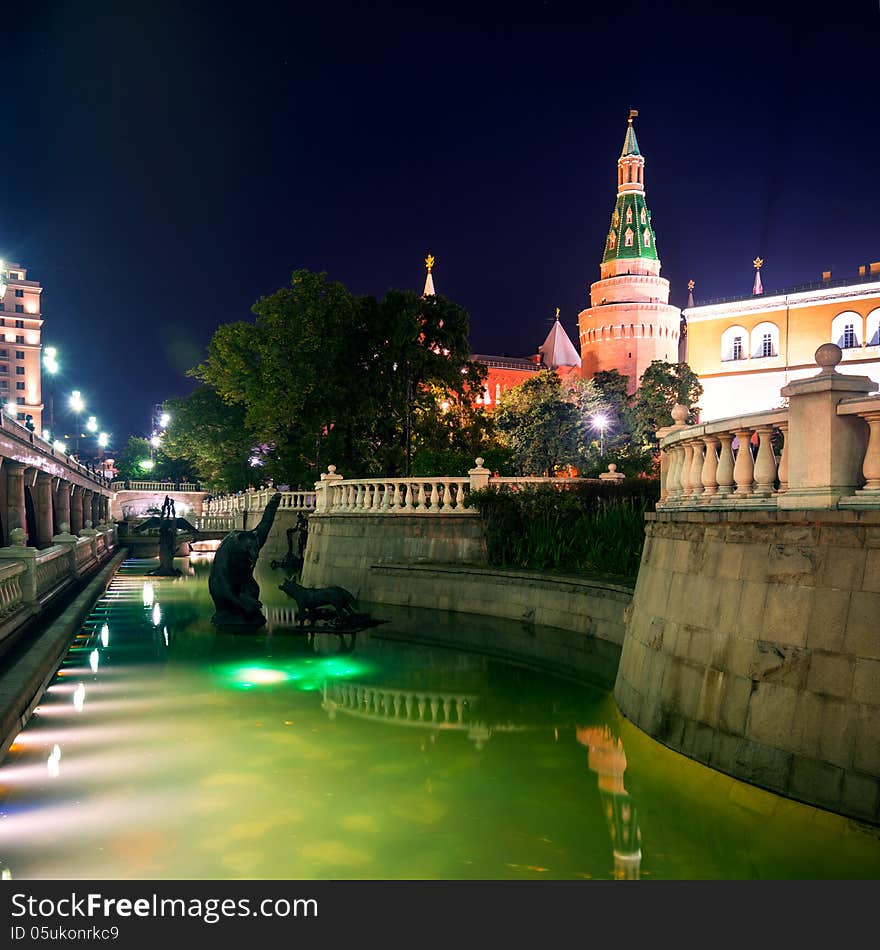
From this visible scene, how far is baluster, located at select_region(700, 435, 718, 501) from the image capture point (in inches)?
354

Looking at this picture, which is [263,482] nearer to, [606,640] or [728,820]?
[606,640]

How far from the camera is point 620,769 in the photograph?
8828 mm

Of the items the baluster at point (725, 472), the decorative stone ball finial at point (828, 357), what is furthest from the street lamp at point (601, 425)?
the decorative stone ball finial at point (828, 357)

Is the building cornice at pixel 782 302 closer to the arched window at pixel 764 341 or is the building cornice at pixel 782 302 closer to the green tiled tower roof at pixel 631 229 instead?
the arched window at pixel 764 341

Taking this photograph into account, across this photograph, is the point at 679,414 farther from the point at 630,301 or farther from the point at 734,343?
the point at 630,301

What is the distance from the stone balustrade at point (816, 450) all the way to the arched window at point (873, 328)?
6246 centimetres

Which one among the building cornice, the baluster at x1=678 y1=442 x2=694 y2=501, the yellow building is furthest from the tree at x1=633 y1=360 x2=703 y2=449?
the baluster at x1=678 y1=442 x2=694 y2=501

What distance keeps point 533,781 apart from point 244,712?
4.35m

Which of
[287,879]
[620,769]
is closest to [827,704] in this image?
[620,769]

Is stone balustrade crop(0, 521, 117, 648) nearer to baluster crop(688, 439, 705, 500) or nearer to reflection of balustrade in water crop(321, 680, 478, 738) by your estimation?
reflection of balustrade in water crop(321, 680, 478, 738)

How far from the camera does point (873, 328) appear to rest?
208ft

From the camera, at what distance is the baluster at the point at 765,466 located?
7.94 metres

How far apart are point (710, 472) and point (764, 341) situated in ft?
211

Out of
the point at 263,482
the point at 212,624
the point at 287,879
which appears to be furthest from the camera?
the point at 263,482
